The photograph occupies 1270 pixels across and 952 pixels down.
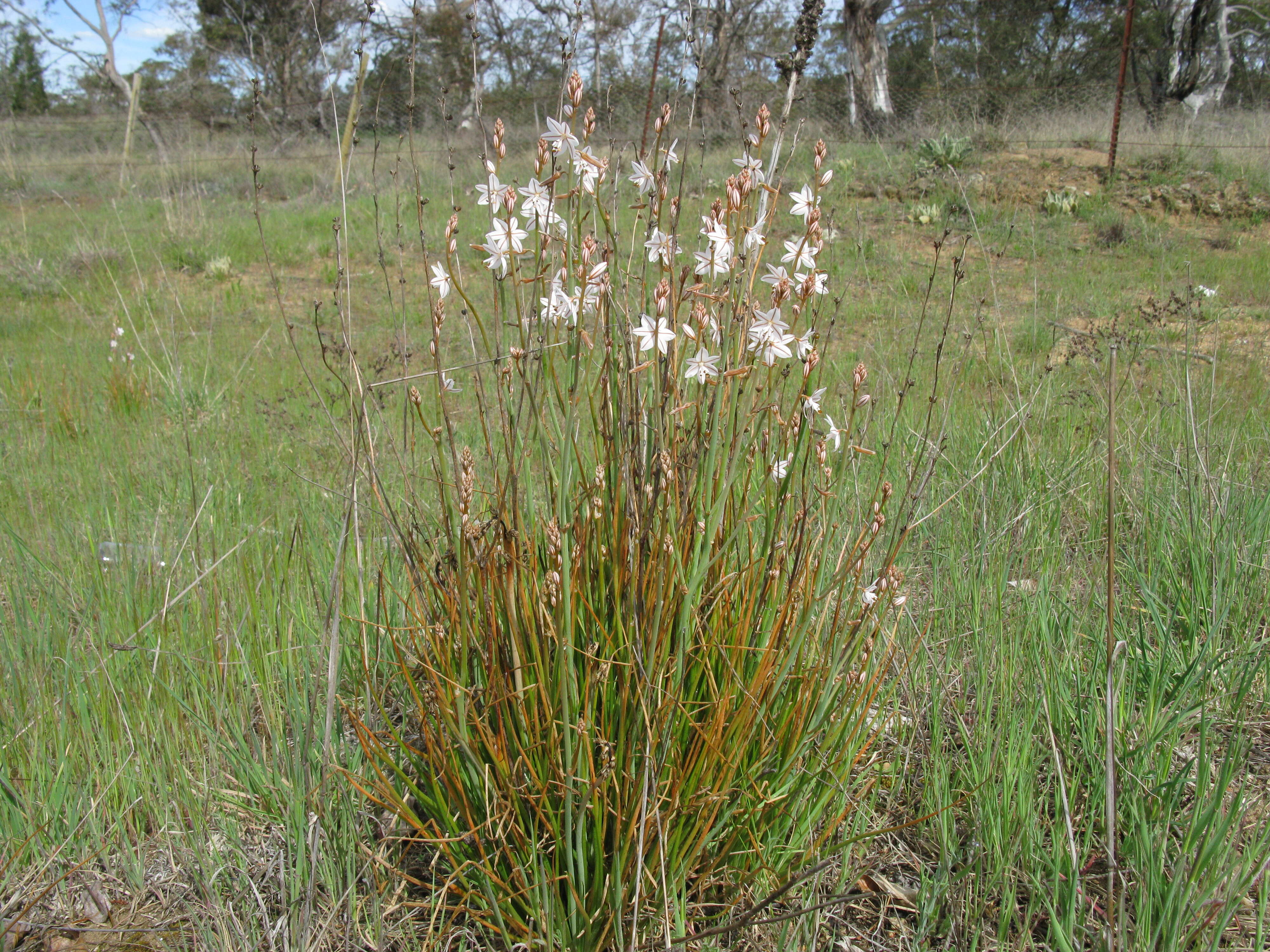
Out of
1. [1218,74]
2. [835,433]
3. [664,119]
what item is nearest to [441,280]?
[664,119]

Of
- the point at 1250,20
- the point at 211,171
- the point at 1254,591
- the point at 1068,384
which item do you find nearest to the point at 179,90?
the point at 211,171

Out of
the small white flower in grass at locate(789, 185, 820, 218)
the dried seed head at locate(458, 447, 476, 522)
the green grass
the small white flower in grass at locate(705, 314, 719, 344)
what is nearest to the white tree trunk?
the green grass

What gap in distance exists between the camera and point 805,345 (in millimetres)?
1272

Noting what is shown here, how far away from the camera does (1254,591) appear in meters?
2.10

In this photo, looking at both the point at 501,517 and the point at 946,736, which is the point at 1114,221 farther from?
the point at 501,517

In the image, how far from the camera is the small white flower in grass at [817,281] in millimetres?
1306

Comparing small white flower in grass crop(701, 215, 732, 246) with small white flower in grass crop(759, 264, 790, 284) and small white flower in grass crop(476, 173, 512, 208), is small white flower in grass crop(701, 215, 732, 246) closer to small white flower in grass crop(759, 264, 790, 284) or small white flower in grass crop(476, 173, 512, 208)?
small white flower in grass crop(759, 264, 790, 284)

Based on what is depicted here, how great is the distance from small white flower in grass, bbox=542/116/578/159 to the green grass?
0.79 ft

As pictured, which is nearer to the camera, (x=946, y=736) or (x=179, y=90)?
(x=946, y=736)

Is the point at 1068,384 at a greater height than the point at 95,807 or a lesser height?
greater

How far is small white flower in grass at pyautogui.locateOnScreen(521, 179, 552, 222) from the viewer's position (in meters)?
1.22

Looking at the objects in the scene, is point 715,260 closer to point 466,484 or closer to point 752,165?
point 752,165

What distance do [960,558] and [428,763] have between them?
1630 millimetres

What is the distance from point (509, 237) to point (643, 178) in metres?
0.25
